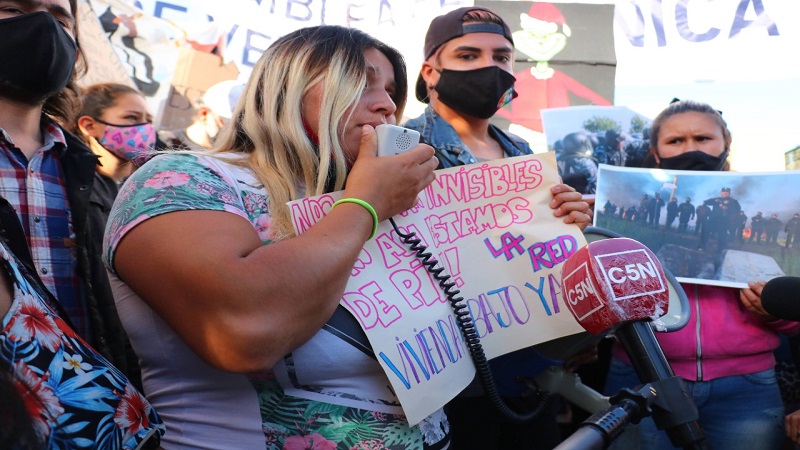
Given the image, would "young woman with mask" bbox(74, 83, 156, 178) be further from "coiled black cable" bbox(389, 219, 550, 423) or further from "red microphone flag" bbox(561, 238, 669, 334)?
"red microphone flag" bbox(561, 238, 669, 334)

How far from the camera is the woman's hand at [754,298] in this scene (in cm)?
221

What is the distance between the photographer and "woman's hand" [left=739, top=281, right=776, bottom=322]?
2.21m

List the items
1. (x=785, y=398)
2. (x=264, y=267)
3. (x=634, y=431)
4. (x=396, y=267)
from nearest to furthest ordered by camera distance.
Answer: (x=264, y=267), (x=396, y=267), (x=634, y=431), (x=785, y=398)

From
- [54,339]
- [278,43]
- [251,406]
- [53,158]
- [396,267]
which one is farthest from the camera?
[53,158]

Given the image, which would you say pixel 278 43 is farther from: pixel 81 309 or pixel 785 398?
pixel 785 398

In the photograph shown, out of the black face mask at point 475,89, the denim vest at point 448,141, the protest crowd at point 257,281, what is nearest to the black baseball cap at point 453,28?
the black face mask at point 475,89

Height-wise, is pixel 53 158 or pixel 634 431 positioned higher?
pixel 53 158

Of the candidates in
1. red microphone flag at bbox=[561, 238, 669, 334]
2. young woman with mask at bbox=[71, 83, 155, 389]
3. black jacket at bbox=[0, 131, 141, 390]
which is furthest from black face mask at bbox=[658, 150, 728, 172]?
young woman with mask at bbox=[71, 83, 155, 389]

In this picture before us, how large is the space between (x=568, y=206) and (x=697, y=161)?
3.82 feet

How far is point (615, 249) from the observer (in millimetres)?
1146

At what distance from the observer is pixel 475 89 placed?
2766 mm

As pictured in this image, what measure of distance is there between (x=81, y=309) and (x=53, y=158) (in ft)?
1.39

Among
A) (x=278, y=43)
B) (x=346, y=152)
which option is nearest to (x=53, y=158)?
(x=278, y=43)

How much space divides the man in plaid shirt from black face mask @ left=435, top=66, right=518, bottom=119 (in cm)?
137
